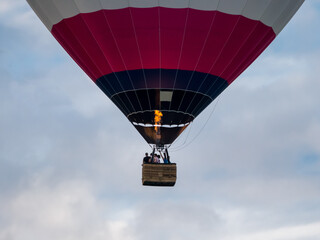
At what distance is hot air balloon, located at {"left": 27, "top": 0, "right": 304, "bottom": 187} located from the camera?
33.6 m

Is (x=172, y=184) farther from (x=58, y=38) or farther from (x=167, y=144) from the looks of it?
(x=58, y=38)

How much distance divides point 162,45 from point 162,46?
0.02 metres

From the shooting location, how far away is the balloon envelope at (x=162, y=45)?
1323 inches

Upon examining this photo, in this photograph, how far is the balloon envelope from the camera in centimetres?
3359

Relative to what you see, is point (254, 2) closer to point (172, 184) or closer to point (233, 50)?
point (233, 50)

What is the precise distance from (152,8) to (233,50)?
231 cm

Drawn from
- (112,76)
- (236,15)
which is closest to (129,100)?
(112,76)

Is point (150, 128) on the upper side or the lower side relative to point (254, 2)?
lower

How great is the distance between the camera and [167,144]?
34656 mm

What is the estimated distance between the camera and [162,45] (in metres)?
33.8

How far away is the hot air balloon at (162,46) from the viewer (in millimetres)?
33594

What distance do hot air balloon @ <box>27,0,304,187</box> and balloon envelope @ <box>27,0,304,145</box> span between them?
0.02 metres

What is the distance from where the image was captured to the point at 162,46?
111 feet

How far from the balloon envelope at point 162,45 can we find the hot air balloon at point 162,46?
2 cm
